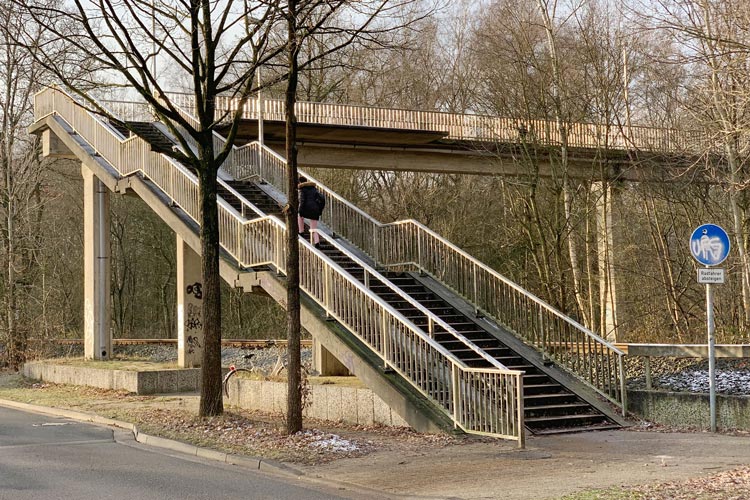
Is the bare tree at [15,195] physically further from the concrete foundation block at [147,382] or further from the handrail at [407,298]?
the handrail at [407,298]

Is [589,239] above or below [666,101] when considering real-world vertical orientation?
below

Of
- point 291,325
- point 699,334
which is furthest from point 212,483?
point 699,334

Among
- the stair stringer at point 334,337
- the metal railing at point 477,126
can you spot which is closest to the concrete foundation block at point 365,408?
the stair stringer at point 334,337

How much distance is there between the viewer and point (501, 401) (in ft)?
40.1

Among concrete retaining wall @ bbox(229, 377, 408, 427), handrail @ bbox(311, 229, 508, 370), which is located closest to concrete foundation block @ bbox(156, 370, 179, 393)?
concrete retaining wall @ bbox(229, 377, 408, 427)

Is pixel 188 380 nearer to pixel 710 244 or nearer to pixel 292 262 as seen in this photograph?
pixel 292 262

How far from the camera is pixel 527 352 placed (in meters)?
15.6

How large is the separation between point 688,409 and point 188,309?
549 inches

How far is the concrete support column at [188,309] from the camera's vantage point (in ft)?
76.8

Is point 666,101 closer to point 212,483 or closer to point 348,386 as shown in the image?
point 348,386

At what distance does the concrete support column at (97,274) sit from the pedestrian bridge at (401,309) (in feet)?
4.45

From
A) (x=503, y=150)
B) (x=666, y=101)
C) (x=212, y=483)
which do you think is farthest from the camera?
(x=503, y=150)

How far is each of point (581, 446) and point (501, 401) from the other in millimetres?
1219

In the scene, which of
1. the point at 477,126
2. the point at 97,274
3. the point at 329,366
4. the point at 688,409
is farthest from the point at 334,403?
the point at 477,126
